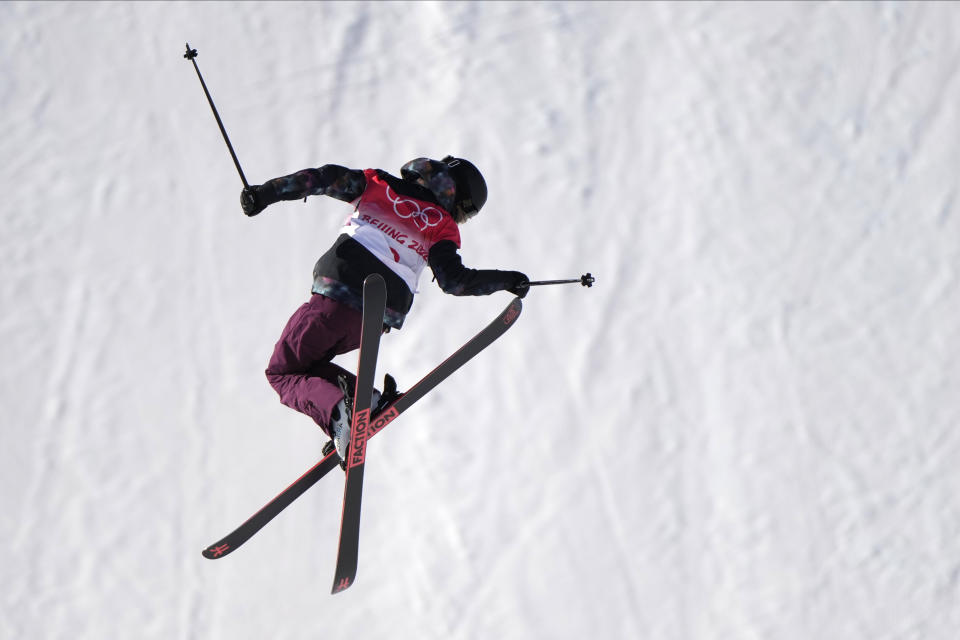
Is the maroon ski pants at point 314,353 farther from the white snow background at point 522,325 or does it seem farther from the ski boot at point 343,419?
the white snow background at point 522,325

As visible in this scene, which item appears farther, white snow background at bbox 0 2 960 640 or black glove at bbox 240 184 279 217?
white snow background at bbox 0 2 960 640

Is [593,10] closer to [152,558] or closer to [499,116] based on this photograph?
[499,116]

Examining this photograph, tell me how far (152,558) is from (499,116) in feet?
9.59

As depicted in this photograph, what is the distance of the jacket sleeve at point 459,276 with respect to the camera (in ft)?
13.0

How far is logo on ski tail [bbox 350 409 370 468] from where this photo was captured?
391cm

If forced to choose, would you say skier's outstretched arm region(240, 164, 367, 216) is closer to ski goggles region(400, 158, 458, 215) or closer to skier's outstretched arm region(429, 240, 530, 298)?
ski goggles region(400, 158, 458, 215)

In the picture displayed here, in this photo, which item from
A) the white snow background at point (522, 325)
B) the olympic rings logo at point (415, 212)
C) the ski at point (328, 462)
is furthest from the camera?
the white snow background at point (522, 325)

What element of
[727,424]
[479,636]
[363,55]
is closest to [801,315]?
[727,424]

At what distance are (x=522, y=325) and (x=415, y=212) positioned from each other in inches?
89.5

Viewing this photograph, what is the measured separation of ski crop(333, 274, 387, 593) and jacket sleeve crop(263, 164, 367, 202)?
0.36m

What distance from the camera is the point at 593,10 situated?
6891 mm

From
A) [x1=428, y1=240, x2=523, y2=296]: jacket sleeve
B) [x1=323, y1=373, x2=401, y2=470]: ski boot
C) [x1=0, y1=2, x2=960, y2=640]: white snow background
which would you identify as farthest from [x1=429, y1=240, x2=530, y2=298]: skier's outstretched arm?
[x1=0, y1=2, x2=960, y2=640]: white snow background

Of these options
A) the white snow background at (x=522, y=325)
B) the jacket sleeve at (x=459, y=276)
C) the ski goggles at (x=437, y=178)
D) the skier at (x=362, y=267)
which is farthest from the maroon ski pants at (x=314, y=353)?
the white snow background at (x=522, y=325)

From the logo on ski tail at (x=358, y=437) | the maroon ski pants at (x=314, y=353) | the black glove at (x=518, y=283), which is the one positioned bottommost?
the logo on ski tail at (x=358, y=437)
